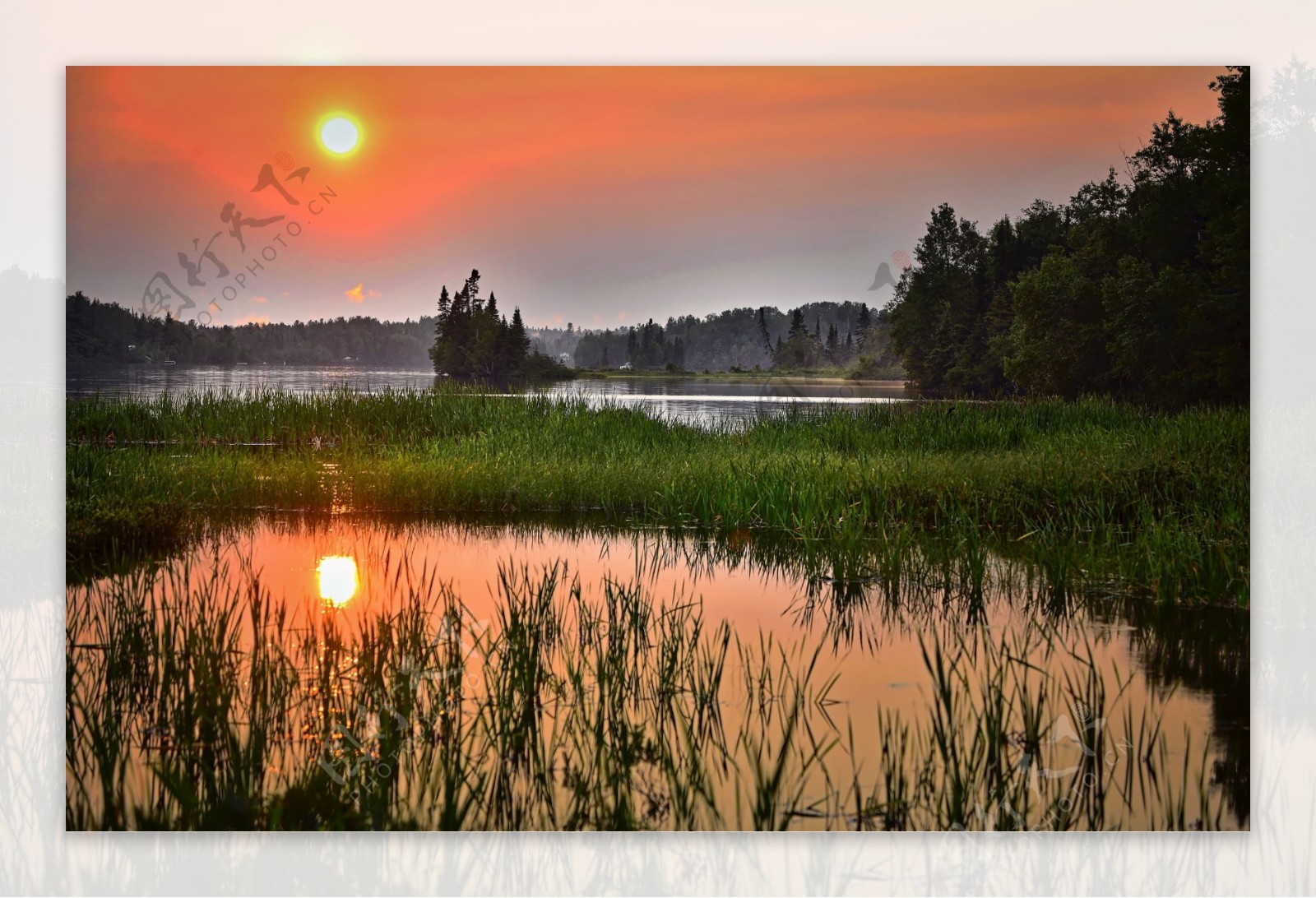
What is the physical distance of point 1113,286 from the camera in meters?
5.91

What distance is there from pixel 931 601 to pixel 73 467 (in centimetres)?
436

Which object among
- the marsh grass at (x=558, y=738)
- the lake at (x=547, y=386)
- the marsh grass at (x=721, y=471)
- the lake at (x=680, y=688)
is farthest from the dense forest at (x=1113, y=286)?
the marsh grass at (x=558, y=738)

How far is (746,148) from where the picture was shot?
524 centimetres

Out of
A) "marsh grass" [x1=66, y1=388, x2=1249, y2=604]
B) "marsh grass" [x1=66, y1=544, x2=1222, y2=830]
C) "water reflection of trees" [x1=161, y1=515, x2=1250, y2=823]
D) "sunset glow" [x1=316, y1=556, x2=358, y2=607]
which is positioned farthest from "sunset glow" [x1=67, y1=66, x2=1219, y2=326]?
"marsh grass" [x1=66, y1=544, x2=1222, y2=830]

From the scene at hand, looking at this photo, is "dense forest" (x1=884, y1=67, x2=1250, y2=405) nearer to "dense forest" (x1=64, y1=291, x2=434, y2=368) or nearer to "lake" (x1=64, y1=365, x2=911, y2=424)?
"lake" (x1=64, y1=365, x2=911, y2=424)

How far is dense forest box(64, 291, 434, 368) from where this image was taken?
15.6ft

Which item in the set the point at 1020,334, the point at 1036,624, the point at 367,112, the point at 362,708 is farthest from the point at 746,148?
the point at 362,708

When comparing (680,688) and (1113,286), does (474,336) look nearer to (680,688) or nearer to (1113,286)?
(680,688)

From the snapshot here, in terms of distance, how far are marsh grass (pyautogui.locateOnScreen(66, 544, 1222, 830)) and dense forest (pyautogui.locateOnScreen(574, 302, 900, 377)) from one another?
6.70 ft

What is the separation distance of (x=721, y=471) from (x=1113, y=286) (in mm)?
3110

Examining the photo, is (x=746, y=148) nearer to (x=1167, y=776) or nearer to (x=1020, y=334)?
(x=1020, y=334)

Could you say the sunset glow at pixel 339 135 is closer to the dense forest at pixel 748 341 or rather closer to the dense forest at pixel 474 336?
the dense forest at pixel 474 336

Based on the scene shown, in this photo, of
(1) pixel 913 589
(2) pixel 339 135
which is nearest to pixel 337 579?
(2) pixel 339 135

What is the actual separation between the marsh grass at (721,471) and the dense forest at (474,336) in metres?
0.52
